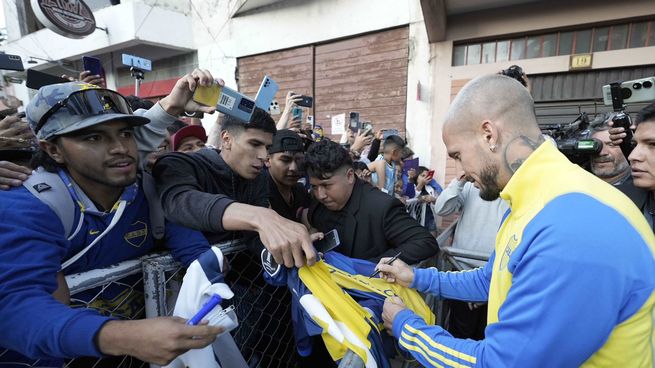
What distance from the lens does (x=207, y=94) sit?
1579mm

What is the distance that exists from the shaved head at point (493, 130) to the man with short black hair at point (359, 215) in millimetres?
695

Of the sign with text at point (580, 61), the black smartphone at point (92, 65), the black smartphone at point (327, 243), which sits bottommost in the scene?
the black smartphone at point (327, 243)

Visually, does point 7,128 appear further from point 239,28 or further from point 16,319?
point 239,28

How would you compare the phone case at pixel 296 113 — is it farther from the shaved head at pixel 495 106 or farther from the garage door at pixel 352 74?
the garage door at pixel 352 74

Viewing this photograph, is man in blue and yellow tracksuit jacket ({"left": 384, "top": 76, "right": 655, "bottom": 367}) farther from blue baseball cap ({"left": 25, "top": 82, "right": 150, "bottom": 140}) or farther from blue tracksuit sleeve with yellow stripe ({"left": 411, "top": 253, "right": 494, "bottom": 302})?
blue baseball cap ({"left": 25, "top": 82, "right": 150, "bottom": 140})

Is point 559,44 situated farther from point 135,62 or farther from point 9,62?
point 9,62

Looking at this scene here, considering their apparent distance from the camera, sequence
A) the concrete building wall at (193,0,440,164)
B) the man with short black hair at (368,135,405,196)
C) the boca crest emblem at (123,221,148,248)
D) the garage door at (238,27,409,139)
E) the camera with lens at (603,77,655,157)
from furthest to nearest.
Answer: the garage door at (238,27,409,139) → the concrete building wall at (193,0,440,164) → the man with short black hair at (368,135,405,196) → the camera with lens at (603,77,655,157) → the boca crest emblem at (123,221,148,248)

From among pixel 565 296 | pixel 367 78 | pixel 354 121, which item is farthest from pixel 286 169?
pixel 367 78

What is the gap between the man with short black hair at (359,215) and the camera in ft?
6.50

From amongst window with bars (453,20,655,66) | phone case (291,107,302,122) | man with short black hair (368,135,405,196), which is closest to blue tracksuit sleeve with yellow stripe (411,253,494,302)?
man with short black hair (368,135,405,196)

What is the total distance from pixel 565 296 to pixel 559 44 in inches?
263

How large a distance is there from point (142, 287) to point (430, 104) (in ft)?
21.1

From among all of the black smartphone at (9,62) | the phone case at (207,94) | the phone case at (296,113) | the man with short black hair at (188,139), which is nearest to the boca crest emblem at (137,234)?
the phone case at (207,94)

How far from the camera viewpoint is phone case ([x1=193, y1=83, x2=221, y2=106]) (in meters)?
1.55
